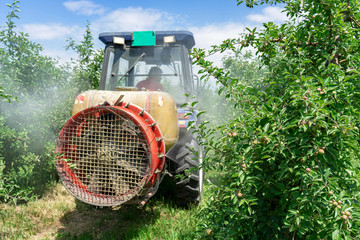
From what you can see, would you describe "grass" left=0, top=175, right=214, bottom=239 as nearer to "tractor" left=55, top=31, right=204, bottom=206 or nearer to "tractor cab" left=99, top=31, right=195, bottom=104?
"tractor" left=55, top=31, right=204, bottom=206

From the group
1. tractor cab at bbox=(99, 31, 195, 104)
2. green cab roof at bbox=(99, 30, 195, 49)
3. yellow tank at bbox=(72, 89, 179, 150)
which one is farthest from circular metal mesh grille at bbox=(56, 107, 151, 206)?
green cab roof at bbox=(99, 30, 195, 49)

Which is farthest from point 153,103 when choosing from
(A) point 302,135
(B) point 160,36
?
(A) point 302,135

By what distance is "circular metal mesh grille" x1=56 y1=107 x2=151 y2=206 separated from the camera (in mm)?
2613

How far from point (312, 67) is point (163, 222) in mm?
2371

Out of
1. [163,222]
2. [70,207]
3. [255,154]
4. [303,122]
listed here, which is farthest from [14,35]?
[303,122]

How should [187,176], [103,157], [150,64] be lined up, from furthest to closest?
[150,64]
[187,176]
[103,157]

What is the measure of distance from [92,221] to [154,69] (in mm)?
2182

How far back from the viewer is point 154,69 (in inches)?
162

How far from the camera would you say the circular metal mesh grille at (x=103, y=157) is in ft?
8.57

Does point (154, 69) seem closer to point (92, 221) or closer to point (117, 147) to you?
Result: point (117, 147)

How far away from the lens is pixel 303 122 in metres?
1.51

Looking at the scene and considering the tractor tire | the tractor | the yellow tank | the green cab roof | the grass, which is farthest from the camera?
the green cab roof

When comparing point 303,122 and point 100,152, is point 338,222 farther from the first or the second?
point 100,152

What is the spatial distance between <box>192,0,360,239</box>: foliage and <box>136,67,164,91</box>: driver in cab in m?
1.84
